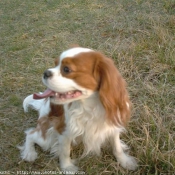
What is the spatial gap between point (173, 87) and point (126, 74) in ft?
1.97

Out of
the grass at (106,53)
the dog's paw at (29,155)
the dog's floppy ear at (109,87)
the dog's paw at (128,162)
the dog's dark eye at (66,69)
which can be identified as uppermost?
the dog's dark eye at (66,69)

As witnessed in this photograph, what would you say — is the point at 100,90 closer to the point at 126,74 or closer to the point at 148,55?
the point at 126,74

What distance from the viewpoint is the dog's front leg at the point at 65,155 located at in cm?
246

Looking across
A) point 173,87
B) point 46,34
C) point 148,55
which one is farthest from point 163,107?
point 46,34

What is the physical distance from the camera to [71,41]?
471 centimetres

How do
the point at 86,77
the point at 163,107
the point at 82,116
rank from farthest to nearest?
the point at 163,107
the point at 82,116
the point at 86,77

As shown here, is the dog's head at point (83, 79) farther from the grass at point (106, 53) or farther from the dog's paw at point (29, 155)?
the dog's paw at point (29, 155)

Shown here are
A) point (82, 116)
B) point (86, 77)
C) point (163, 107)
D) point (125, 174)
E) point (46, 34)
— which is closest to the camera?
point (86, 77)

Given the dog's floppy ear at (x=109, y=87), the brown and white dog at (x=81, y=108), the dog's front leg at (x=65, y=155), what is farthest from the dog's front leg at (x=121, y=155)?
the dog's floppy ear at (x=109, y=87)

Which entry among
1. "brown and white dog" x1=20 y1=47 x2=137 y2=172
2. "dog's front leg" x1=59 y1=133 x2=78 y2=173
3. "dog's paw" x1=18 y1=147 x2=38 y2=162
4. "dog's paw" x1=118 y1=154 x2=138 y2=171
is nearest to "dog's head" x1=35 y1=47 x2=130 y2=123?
"brown and white dog" x1=20 y1=47 x2=137 y2=172

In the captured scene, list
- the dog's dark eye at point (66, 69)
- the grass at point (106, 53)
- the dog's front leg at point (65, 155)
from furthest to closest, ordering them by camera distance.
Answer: the grass at point (106, 53) → the dog's front leg at point (65, 155) → the dog's dark eye at point (66, 69)

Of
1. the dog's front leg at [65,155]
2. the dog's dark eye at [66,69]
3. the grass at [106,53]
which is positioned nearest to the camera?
the dog's dark eye at [66,69]

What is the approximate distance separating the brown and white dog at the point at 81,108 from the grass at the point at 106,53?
0.13m

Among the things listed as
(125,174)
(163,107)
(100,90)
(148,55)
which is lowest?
(125,174)
